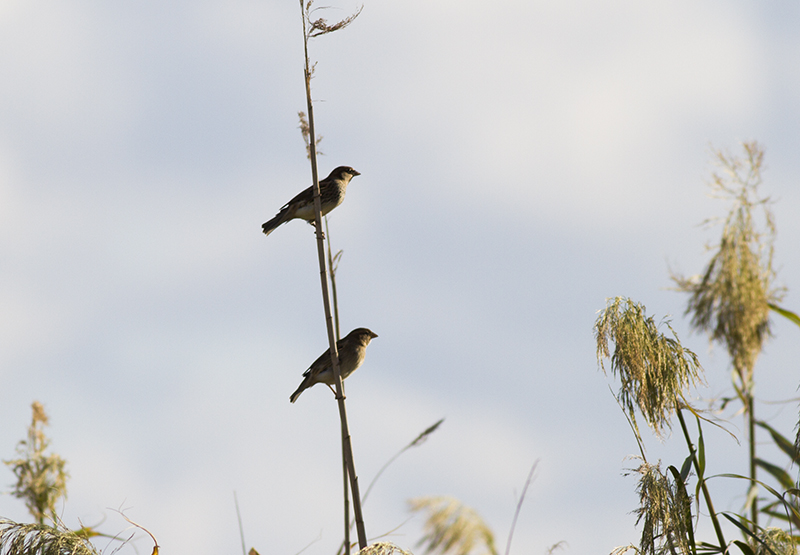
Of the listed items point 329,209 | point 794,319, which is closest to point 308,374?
point 329,209

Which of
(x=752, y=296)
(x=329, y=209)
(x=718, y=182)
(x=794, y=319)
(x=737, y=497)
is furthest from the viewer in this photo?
(x=329, y=209)

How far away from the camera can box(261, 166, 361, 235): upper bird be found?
21.6ft

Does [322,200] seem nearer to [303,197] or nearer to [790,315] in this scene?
[303,197]

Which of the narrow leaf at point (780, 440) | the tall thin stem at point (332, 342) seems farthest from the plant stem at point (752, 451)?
the tall thin stem at point (332, 342)

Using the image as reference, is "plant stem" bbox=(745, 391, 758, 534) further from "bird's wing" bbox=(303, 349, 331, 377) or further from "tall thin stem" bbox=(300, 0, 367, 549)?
"bird's wing" bbox=(303, 349, 331, 377)

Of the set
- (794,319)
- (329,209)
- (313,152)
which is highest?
(329,209)

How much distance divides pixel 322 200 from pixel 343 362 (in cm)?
162

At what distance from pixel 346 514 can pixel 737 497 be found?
1.67 meters

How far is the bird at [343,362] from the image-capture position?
593 centimetres

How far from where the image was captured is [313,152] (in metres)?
3.29

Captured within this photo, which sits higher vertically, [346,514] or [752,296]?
[752,296]


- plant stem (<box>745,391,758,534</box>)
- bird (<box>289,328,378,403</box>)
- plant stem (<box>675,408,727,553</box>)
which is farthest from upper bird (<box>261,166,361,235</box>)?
plant stem (<box>745,391,758,534</box>)

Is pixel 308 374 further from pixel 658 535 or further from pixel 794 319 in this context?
pixel 794 319

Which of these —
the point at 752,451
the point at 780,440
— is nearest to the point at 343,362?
the point at 780,440
